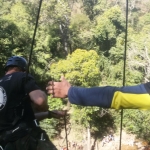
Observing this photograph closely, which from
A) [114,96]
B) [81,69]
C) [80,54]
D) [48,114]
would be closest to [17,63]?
[48,114]

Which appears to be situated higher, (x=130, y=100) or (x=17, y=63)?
(x=17, y=63)

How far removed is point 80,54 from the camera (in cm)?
1188

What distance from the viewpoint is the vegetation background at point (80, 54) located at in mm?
12320

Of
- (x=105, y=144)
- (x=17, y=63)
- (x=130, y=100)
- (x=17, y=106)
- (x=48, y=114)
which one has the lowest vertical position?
(x=105, y=144)

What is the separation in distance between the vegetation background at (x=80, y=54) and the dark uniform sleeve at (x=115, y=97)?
10.3m

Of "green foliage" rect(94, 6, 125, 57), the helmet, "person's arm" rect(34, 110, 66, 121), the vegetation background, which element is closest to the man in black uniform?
the helmet

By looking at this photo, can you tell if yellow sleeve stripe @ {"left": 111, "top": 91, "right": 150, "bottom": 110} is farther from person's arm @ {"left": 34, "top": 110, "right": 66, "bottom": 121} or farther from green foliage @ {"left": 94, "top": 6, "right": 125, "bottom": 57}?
green foliage @ {"left": 94, "top": 6, "right": 125, "bottom": 57}

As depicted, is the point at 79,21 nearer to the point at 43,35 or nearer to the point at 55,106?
the point at 43,35

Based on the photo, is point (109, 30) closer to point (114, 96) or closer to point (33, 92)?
point (33, 92)

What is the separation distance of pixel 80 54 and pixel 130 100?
10.8 metres

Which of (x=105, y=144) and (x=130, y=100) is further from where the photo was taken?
Answer: (x=105, y=144)

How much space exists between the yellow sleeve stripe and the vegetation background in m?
10.3

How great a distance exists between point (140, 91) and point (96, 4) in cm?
2061

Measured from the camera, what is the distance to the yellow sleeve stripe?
114 centimetres
